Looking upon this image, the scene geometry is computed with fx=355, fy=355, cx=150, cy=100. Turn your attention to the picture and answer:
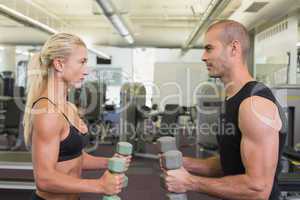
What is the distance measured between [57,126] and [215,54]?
2.15 feet

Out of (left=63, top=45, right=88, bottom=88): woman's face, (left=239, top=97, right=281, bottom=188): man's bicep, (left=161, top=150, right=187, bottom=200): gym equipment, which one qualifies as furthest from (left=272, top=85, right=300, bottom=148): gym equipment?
(left=63, top=45, right=88, bottom=88): woman's face

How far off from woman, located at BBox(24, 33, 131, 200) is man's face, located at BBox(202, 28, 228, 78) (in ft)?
1.62

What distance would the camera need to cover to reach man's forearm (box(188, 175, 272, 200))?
3.98 ft

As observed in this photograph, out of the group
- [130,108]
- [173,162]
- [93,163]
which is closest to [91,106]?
[130,108]

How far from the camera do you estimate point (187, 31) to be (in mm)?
11727

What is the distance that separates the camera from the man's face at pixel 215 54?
1361 millimetres

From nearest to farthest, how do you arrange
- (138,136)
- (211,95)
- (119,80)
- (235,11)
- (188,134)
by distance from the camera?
(211,95) < (138,136) < (235,11) < (188,134) < (119,80)

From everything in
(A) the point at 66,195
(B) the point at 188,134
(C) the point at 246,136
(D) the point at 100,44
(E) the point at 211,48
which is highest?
(D) the point at 100,44

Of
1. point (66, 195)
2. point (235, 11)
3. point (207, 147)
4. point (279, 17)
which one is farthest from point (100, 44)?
point (66, 195)

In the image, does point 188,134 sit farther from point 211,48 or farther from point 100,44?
point 211,48

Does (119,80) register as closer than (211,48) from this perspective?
No

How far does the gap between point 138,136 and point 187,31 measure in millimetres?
5649

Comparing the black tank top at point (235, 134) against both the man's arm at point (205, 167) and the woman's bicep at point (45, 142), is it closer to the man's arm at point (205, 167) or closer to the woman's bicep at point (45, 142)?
the man's arm at point (205, 167)

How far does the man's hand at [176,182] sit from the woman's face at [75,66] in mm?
540
